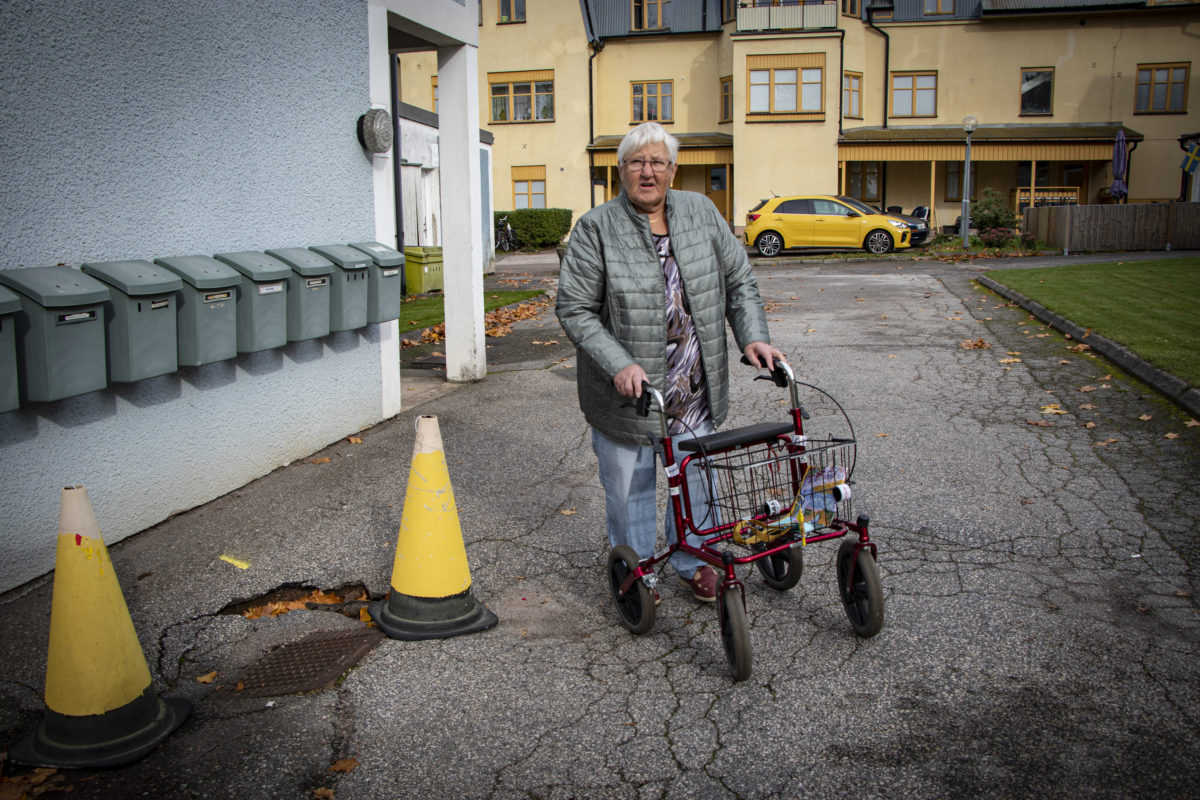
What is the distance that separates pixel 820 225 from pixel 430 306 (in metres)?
15.1

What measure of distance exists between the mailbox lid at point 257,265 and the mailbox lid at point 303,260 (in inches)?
3.5

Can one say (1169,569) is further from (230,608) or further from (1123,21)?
(1123,21)

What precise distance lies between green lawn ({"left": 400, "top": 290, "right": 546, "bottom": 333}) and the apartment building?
20.3 meters

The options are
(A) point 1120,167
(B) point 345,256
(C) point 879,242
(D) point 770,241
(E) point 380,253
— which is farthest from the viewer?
(A) point 1120,167

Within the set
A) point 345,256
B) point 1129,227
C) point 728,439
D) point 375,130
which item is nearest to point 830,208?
point 1129,227

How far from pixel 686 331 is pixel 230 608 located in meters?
2.42

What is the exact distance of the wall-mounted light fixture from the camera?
24.1 feet

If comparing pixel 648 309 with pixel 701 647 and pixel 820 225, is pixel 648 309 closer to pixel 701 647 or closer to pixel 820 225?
pixel 701 647

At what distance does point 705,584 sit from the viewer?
4391mm

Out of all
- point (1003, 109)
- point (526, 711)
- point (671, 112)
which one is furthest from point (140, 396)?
point (1003, 109)

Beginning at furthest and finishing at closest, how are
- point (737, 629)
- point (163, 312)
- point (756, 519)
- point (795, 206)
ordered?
1. point (795, 206)
2. point (163, 312)
3. point (756, 519)
4. point (737, 629)

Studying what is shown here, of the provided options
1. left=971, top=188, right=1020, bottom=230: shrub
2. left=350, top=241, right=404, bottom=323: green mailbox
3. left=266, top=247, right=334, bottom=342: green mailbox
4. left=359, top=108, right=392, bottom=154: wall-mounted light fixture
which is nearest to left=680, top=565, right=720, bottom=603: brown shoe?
left=266, top=247, right=334, bottom=342: green mailbox

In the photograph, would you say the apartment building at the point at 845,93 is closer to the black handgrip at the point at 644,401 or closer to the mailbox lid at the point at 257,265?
the mailbox lid at the point at 257,265

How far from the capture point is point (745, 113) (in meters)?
36.1
